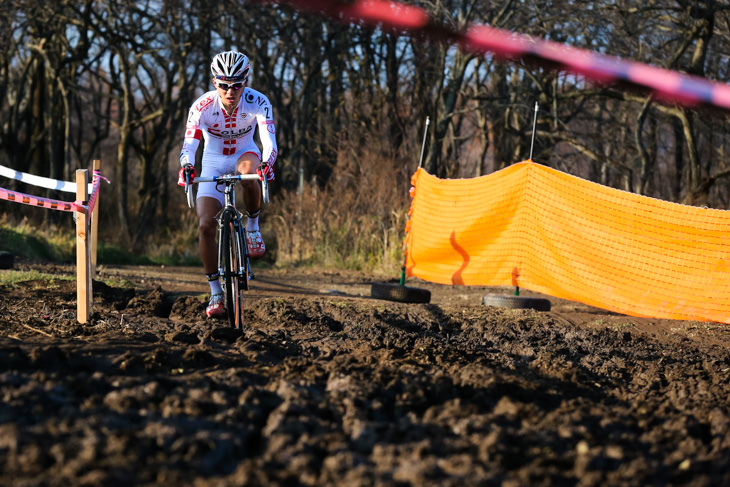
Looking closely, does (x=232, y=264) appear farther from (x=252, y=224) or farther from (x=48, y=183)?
(x=48, y=183)

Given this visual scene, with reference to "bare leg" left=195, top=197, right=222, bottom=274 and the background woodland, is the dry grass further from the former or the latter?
"bare leg" left=195, top=197, right=222, bottom=274

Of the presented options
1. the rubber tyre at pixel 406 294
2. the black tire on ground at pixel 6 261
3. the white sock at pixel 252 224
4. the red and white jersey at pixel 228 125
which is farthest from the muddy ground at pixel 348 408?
the black tire on ground at pixel 6 261

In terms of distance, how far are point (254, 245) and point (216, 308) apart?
0.57 m

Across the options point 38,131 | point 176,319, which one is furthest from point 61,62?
point 176,319

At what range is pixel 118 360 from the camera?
4.34 metres

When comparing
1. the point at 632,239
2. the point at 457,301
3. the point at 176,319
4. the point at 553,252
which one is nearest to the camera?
the point at 176,319

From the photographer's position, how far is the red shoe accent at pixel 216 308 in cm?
666

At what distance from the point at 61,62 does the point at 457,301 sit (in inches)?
561

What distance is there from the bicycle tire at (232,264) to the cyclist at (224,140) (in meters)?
0.31

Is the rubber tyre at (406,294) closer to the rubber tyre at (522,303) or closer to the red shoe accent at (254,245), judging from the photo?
the rubber tyre at (522,303)

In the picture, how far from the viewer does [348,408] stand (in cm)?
375

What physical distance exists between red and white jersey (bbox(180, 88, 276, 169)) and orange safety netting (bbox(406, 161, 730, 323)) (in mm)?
3161

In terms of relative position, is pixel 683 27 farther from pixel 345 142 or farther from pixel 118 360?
pixel 118 360

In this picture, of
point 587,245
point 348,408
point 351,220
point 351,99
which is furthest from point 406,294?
point 351,99
